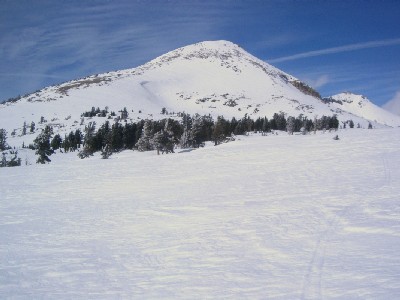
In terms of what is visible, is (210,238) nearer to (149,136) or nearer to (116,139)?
(149,136)

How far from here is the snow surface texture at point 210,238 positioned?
814 centimetres

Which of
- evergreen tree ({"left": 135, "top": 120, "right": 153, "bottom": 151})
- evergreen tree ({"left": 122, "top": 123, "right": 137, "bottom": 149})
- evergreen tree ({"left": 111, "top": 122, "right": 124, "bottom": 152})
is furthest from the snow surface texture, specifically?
evergreen tree ({"left": 122, "top": 123, "right": 137, "bottom": 149})

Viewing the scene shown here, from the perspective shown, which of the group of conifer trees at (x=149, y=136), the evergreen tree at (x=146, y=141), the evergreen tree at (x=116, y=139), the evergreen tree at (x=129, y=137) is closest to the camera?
the group of conifer trees at (x=149, y=136)

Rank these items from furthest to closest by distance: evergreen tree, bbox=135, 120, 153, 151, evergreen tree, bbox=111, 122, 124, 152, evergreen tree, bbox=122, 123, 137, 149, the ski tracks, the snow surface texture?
1. evergreen tree, bbox=122, 123, 137, 149
2. evergreen tree, bbox=111, 122, 124, 152
3. evergreen tree, bbox=135, 120, 153, 151
4. the snow surface texture
5. the ski tracks

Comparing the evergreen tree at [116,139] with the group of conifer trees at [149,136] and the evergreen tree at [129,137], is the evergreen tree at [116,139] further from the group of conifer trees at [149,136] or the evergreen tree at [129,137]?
the evergreen tree at [129,137]

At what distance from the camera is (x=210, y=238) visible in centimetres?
1197

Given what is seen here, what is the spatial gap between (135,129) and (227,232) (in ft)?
316

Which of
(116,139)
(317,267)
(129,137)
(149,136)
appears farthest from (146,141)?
(317,267)

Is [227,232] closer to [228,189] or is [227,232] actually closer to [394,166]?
[228,189]

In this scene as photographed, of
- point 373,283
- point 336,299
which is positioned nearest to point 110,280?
point 336,299

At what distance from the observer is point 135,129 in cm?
10600

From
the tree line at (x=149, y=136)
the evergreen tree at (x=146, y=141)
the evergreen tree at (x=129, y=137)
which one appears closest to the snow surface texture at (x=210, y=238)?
the tree line at (x=149, y=136)

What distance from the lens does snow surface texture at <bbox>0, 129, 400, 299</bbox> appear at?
26.7 feet

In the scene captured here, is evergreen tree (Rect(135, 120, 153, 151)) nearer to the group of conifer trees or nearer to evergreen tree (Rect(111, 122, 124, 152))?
the group of conifer trees
